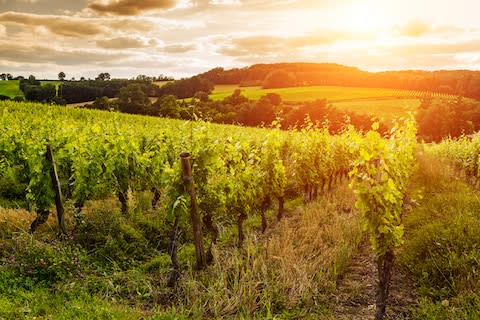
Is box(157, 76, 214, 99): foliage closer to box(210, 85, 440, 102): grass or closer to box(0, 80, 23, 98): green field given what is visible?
box(210, 85, 440, 102): grass

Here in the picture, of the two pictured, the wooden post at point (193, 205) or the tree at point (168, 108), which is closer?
the wooden post at point (193, 205)

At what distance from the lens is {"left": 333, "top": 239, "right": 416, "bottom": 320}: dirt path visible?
243 inches

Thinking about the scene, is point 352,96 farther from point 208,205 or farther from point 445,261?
point 208,205

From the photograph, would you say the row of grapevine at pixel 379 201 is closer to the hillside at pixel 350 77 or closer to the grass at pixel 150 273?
the grass at pixel 150 273

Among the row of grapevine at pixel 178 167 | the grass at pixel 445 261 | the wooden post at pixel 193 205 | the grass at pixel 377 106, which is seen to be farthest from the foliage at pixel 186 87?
the wooden post at pixel 193 205

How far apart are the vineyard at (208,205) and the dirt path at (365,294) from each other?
0.20 metres

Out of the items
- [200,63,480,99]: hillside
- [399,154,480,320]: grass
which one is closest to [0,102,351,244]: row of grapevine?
[399,154,480,320]: grass

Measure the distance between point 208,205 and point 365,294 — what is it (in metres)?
3.08

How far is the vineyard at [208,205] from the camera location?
237 inches

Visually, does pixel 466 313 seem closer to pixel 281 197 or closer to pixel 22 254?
pixel 281 197

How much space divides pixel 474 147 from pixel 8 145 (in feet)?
59.3

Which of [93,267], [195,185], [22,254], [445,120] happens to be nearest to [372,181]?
[195,185]

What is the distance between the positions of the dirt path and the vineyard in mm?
198

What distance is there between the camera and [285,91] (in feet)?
235
